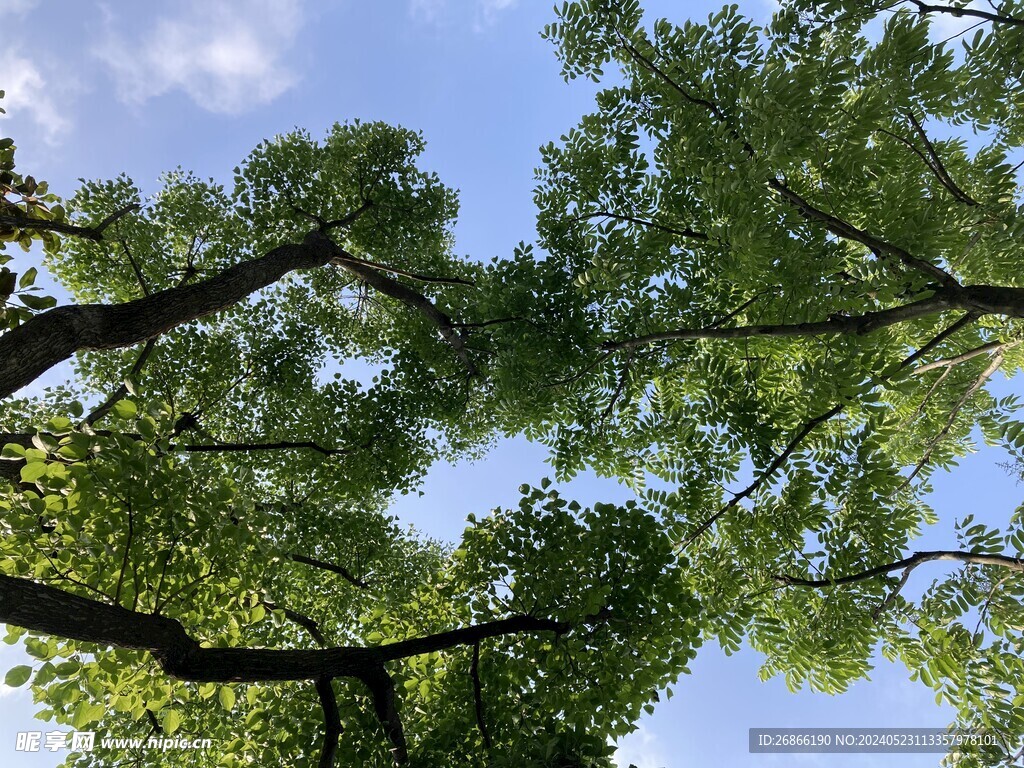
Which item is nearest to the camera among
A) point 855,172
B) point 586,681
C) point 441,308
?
point 586,681

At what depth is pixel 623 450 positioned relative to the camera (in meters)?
8.27

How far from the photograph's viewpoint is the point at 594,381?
26.3 feet

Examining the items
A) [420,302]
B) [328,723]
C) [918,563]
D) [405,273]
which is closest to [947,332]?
[918,563]

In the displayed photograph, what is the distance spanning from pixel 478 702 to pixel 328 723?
53.5 inches

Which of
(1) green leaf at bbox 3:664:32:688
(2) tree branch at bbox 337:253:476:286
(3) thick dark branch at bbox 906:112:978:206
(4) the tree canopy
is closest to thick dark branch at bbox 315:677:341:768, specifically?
(4) the tree canopy

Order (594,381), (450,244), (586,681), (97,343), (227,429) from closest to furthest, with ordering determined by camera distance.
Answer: (97,343) → (586,681) → (594,381) → (227,429) → (450,244)

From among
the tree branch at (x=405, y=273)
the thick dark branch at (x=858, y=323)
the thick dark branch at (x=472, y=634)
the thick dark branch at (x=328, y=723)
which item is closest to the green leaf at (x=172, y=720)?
the thick dark branch at (x=328, y=723)

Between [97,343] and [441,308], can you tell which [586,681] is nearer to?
[97,343]

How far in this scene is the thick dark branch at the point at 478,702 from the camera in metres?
4.71

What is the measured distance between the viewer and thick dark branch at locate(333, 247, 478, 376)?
10.3 m

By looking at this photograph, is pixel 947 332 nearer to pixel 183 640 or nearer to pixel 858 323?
pixel 858 323

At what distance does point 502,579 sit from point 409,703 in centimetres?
167

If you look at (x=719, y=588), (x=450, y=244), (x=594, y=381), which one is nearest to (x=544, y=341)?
(x=594, y=381)

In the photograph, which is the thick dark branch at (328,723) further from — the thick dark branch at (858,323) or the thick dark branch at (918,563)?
the thick dark branch at (858,323)
